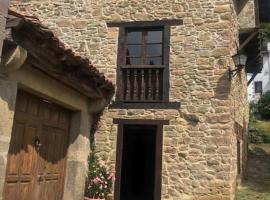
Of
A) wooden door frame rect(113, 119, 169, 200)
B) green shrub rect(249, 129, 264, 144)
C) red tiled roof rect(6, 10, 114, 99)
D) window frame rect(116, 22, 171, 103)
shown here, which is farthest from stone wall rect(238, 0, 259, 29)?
green shrub rect(249, 129, 264, 144)

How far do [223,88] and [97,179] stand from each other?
3.29 metres

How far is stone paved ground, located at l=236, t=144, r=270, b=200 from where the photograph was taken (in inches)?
376

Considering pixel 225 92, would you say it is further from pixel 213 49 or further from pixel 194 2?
pixel 194 2

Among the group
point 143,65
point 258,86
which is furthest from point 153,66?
point 258,86

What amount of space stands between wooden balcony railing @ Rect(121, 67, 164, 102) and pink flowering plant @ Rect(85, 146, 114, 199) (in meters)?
1.53

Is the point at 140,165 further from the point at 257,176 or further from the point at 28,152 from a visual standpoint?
the point at 28,152

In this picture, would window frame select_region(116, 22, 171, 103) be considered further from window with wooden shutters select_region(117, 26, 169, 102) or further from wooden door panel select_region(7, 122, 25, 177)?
wooden door panel select_region(7, 122, 25, 177)

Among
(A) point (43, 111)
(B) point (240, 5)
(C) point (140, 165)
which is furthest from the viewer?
(C) point (140, 165)

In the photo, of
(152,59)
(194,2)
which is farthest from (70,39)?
(194,2)

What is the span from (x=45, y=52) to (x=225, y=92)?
4.32m

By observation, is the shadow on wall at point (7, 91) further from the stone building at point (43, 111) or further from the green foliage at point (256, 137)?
the green foliage at point (256, 137)

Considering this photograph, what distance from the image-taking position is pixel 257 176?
12.1 m

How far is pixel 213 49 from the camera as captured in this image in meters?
8.54

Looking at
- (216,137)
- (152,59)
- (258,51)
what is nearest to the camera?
(216,137)
